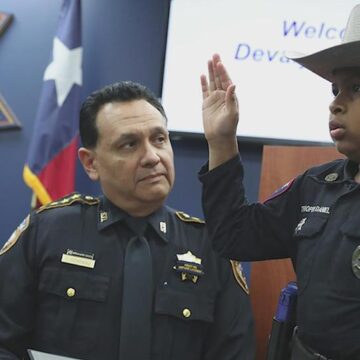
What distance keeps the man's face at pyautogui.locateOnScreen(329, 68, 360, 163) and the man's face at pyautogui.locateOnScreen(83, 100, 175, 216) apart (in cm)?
53

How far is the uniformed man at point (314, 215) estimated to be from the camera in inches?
32.5

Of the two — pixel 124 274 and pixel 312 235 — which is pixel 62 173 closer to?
pixel 124 274

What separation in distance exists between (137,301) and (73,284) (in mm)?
169

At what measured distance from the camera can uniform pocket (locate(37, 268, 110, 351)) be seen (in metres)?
1.26

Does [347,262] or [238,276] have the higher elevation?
[347,262]

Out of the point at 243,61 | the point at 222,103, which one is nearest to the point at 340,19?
the point at 243,61

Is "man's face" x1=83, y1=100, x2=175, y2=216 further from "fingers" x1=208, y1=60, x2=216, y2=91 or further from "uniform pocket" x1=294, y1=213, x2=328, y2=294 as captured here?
"uniform pocket" x1=294, y1=213, x2=328, y2=294

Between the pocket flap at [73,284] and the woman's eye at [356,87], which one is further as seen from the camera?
the pocket flap at [73,284]

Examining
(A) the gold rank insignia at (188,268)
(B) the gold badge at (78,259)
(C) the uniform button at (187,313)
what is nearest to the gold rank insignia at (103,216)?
(B) the gold badge at (78,259)

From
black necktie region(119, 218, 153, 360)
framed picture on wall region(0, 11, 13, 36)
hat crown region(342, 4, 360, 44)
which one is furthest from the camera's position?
framed picture on wall region(0, 11, 13, 36)

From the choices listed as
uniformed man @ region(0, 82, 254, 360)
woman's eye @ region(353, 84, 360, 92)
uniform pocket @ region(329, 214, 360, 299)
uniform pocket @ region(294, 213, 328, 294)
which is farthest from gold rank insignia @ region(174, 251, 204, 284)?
woman's eye @ region(353, 84, 360, 92)

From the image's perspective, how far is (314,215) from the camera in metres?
0.93

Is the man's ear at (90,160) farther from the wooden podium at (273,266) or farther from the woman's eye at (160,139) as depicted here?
the wooden podium at (273,266)

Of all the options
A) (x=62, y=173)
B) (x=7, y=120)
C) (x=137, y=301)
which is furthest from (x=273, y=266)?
Result: (x=7, y=120)
